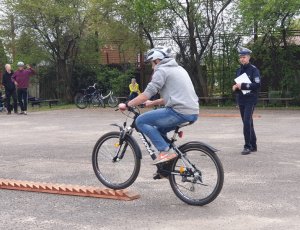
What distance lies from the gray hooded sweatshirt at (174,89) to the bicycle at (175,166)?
258 millimetres

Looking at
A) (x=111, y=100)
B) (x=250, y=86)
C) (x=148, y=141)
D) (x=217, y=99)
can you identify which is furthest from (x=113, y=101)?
(x=148, y=141)

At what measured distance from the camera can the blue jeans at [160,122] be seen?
250 inches

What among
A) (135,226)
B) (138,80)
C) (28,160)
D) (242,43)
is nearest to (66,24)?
(138,80)

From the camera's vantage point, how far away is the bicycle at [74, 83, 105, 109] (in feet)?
81.8

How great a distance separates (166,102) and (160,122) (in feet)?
0.82

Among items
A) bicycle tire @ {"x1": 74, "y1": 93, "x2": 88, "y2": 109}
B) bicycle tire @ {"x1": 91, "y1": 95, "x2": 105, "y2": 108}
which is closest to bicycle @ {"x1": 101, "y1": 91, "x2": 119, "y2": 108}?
bicycle tire @ {"x1": 91, "y1": 95, "x2": 105, "y2": 108}

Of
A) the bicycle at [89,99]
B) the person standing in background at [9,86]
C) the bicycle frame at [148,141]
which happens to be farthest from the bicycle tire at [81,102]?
the bicycle frame at [148,141]

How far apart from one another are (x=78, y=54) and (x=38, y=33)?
2585 mm

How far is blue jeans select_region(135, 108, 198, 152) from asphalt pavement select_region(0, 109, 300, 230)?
28.0 inches

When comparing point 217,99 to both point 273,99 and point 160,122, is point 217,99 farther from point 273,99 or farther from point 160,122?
point 160,122

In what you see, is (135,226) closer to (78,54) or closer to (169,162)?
(169,162)

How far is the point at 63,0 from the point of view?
27062 millimetres

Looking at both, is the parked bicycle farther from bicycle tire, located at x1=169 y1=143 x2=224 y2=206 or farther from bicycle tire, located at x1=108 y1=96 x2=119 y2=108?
bicycle tire, located at x1=169 y1=143 x2=224 y2=206

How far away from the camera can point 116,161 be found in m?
6.97
